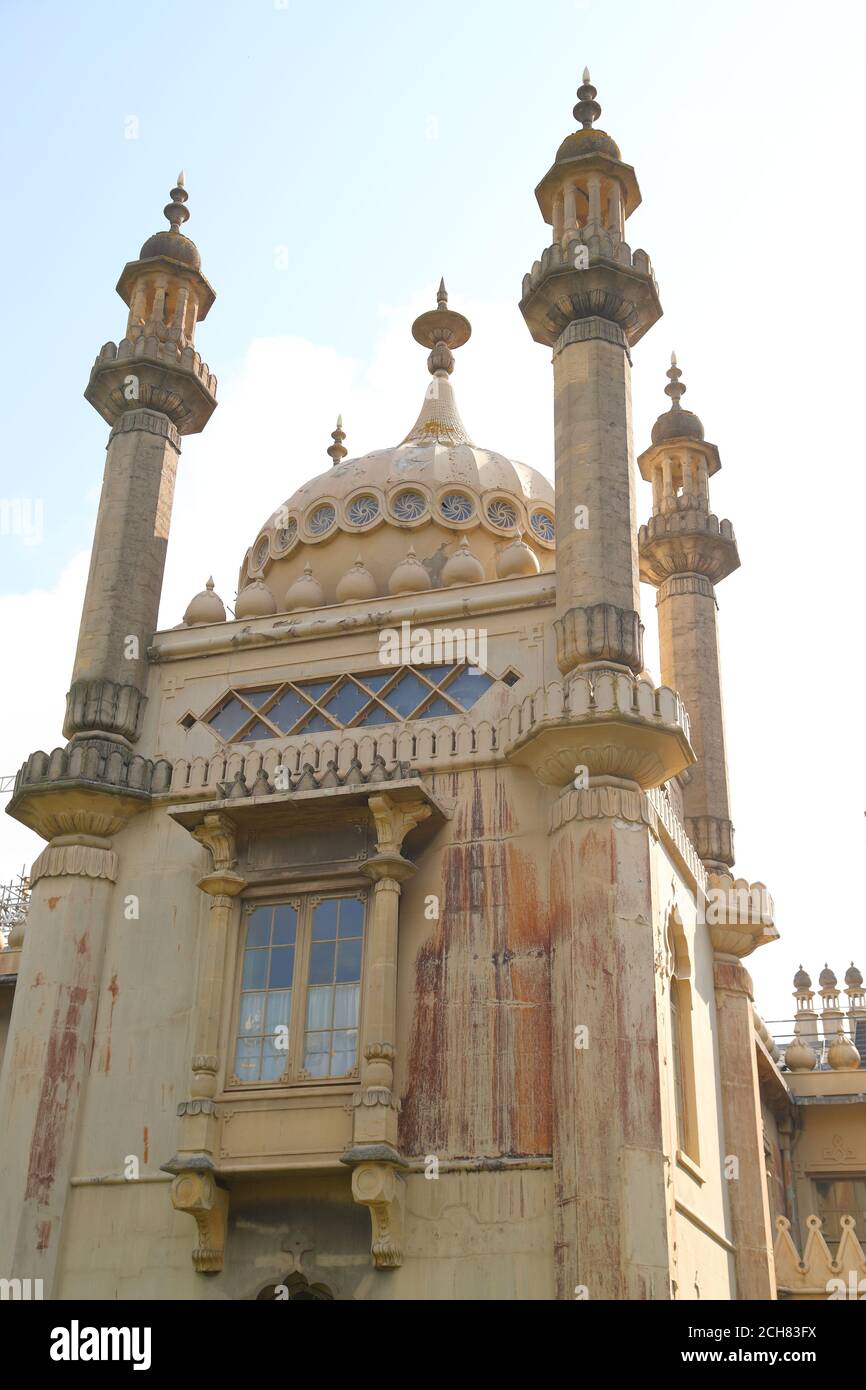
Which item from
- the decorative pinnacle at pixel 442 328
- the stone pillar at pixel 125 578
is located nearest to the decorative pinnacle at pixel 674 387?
the decorative pinnacle at pixel 442 328

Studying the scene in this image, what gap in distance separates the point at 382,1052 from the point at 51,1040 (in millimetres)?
4149

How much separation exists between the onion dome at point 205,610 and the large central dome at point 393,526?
1.12 ft

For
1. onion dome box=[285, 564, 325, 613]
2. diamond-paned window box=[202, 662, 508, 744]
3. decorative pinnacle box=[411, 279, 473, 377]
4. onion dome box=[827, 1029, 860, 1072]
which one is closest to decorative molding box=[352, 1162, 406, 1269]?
diamond-paned window box=[202, 662, 508, 744]

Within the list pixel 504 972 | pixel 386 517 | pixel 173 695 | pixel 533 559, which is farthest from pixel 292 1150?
pixel 386 517

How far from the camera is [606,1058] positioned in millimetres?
14711

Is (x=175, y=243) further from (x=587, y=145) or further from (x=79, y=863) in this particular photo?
(x=79, y=863)

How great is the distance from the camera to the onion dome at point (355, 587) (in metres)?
20.9

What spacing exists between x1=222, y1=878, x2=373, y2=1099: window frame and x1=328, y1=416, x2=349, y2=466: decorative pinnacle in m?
13.7

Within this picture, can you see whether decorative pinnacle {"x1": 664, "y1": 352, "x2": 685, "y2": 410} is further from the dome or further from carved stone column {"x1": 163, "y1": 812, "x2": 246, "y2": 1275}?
carved stone column {"x1": 163, "y1": 812, "x2": 246, "y2": 1275}

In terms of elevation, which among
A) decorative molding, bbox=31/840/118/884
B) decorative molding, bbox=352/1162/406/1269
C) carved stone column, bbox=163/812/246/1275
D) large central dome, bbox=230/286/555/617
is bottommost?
decorative molding, bbox=352/1162/406/1269

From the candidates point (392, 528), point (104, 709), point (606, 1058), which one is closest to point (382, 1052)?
point (606, 1058)

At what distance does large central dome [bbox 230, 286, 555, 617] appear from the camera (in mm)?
21656

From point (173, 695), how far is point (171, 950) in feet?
12.0

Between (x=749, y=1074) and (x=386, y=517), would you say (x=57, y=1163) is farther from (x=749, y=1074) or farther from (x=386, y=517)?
(x=386, y=517)
